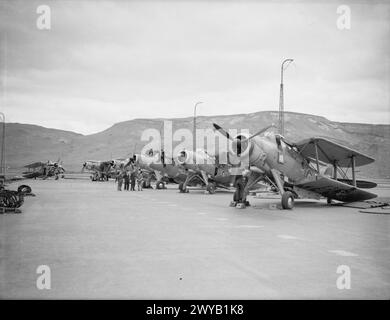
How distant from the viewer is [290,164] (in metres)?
17.4

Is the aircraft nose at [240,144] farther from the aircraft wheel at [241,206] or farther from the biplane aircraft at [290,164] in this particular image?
the aircraft wheel at [241,206]

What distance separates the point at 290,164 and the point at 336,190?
105 inches

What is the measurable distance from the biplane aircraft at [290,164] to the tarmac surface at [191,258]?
512 centimetres

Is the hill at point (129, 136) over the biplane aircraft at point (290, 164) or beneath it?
over

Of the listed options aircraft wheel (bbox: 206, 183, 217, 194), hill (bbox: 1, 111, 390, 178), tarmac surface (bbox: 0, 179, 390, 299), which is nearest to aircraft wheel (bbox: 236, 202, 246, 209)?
tarmac surface (bbox: 0, 179, 390, 299)

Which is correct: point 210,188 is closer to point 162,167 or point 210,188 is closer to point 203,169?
point 203,169

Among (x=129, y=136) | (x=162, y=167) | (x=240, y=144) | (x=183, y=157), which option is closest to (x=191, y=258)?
(x=240, y=144)

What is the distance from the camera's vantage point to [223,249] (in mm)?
7316

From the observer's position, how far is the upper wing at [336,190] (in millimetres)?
17359

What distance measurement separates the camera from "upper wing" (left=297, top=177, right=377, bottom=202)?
1736 cm

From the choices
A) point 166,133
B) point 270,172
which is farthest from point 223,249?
point 166,133

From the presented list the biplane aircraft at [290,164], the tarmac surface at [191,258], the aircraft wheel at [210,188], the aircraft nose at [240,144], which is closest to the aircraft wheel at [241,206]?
the biplane aircraft at [290,164]
